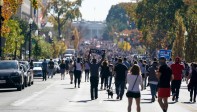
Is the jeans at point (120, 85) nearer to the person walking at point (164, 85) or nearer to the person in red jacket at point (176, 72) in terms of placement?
the person in red jacket at point (176, 72)

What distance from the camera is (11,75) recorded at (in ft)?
134

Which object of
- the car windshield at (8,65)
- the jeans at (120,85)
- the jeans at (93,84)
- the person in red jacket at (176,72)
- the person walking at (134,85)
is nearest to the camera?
the person walking at (134,85)

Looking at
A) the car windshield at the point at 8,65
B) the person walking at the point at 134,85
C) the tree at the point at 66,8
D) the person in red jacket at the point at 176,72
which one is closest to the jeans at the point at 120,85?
the person in red jacket at the point at 176,72

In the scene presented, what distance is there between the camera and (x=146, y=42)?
116 meters

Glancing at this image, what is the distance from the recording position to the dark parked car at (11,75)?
133 feet

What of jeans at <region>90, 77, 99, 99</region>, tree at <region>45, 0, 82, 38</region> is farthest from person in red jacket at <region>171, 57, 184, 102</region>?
tree at <region>45, 0, 82, 38</region>

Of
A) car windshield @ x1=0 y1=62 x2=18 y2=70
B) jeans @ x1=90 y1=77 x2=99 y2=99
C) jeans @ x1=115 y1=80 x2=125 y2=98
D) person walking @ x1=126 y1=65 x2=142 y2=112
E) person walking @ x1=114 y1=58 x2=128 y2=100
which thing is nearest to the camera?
person walking @ x1=126 y1=65 x2=142 y2=112

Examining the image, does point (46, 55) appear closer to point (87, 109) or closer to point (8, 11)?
point (8, 11)

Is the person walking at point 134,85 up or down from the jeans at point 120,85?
up

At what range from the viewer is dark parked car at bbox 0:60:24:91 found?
4059 cm

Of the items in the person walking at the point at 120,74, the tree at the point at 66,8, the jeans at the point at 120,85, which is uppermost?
the tree at the point at 66,8

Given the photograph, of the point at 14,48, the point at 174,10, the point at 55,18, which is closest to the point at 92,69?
the point at 14,48

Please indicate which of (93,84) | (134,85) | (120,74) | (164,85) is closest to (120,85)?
(120,74)

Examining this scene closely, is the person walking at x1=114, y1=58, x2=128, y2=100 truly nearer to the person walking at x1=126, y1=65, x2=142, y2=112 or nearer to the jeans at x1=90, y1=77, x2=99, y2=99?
the jeans at x1=90, y1=77, x2=99, y2=99
